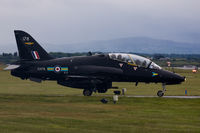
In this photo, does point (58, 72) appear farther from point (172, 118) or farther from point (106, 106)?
point (172, 118)

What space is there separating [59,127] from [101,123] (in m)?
2.21

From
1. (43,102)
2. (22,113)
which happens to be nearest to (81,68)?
(43,102)

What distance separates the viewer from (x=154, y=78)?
34188 millimetres

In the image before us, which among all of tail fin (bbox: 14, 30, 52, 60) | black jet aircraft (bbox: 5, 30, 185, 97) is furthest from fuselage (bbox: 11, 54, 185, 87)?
tail fin (bbox: 14, 30, 52, 60)

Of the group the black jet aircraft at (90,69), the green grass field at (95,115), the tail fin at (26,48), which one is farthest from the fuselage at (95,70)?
the green grass field at (95,115)

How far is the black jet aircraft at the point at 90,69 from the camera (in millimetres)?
34188

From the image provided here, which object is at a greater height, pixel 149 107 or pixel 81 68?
pixel 81 68

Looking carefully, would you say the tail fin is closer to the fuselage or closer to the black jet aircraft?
the black jet aircraft

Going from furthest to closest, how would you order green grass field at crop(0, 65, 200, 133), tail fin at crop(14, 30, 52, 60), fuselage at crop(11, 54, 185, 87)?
1. tail fin at crop(14, 30, 52, 60)
2. fuselage at crop(11, 54, 185, 87)
3. green grass field at crop(0, 65, 200, 133)

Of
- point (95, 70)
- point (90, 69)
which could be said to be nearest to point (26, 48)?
point (90, 69)

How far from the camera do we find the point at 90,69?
34.5 metres

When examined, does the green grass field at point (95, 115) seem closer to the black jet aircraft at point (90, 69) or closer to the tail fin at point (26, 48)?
the black jet aircraft at point (90, 69)

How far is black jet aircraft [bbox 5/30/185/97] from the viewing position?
112ft

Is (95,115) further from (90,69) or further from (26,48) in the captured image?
(26,48)
